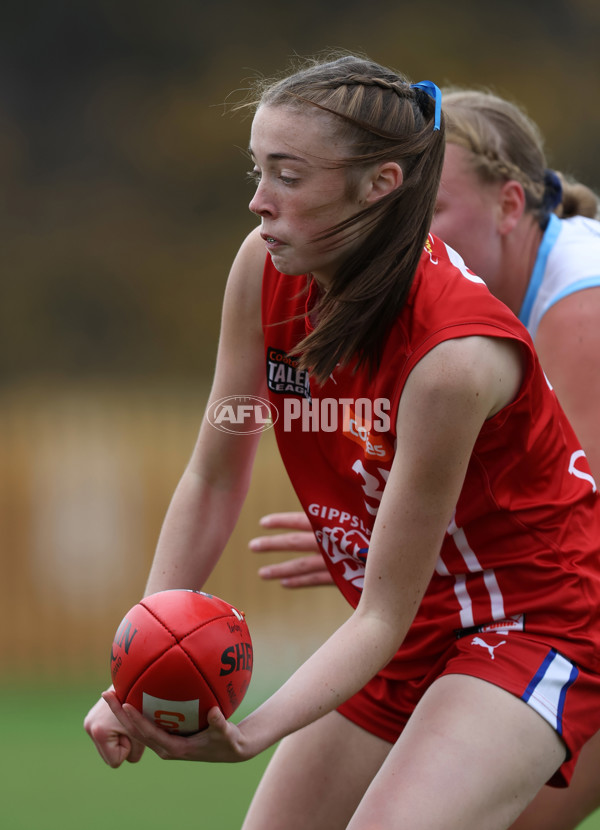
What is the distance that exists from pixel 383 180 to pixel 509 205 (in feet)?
4.05

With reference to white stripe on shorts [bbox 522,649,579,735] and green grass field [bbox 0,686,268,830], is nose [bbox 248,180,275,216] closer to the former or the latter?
white stripe on shorts [bbox 522,649,579,735]

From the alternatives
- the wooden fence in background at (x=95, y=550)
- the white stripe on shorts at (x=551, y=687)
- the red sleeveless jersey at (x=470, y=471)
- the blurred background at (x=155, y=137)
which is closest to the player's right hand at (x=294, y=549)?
the red sleeveless jersey at (x=470, y=471)

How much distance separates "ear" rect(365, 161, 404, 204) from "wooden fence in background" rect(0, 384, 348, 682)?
22.5 feet

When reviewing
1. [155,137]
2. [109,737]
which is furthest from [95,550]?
[155,137]

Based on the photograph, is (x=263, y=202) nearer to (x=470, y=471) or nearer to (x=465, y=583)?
(x=470, y=471)

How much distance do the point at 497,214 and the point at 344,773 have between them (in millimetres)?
1710

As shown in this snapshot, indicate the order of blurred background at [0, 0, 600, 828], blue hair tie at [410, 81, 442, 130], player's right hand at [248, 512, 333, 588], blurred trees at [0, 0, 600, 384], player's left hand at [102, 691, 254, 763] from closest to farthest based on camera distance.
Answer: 1. player's left hand at [102, 691, 254, 763]
2. blue hair tie at [410, 81, 442, 130]
3. player's right hand at [248, 512, 333, 588]
4. blurred background at [0, 0, 600, 828]
5. blurred trees at [0, 0, 600, 384]

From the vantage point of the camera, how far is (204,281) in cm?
1717

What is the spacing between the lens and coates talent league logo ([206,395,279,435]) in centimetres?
280

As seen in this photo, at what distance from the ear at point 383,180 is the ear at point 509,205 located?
1.17 meters

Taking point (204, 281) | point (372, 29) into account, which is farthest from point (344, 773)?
point (372, 29)

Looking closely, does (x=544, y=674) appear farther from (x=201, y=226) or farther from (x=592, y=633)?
(x=201, y=226)

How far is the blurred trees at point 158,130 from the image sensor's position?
16875 mm

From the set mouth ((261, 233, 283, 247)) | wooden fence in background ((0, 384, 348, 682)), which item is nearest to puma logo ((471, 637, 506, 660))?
mouth ((261, 233, 283, 247))
